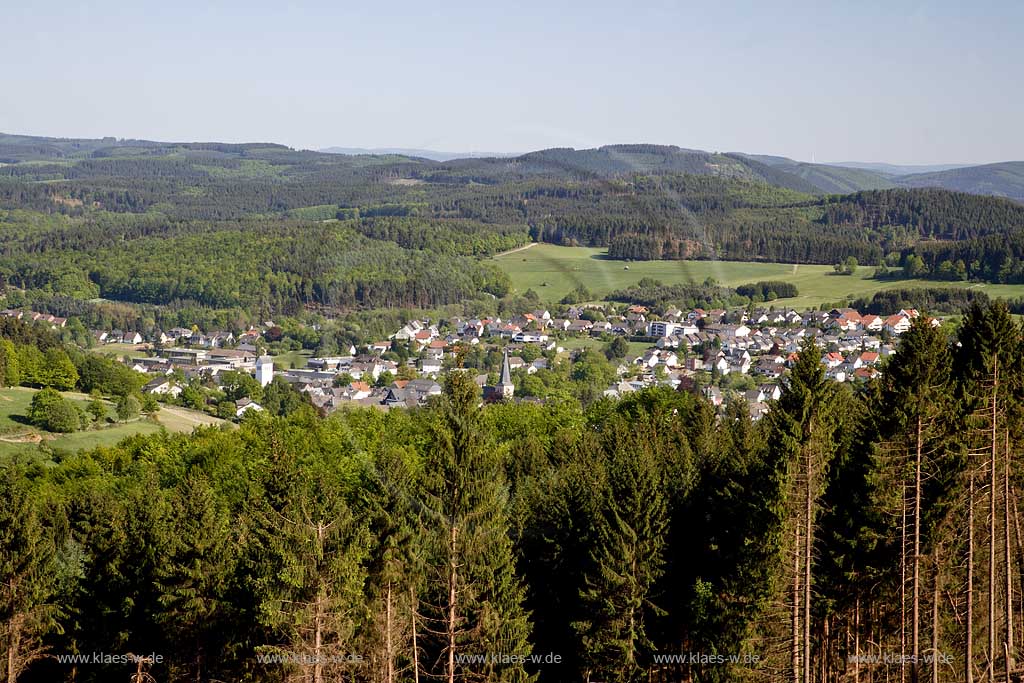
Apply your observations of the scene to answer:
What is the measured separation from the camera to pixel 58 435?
45.1m

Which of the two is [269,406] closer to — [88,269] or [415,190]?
[88,269]

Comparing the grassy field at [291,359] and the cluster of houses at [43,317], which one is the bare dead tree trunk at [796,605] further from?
the cluster of houses at [43,317]

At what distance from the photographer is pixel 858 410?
2214 centimetres

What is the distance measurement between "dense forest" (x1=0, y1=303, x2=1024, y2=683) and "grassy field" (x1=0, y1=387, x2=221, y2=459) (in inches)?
936

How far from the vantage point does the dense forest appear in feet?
49.6

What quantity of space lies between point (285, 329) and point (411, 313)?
9.99 m

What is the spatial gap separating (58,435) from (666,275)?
52.4m

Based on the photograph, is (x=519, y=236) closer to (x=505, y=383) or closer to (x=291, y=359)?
(x=291, y=359)

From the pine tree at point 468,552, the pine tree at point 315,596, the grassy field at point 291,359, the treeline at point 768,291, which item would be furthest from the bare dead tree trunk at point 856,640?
the treeline at point 768,291

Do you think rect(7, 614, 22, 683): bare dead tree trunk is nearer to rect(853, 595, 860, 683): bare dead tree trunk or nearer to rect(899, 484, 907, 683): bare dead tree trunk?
rect(853, 595, 860, 683): bare dead tree trunk

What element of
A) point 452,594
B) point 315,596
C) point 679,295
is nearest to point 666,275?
point 679,295

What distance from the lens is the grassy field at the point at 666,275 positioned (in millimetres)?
83438

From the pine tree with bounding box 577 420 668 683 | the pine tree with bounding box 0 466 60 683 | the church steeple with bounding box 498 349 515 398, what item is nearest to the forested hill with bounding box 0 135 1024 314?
the church steeple with bounding box 498 349 515 398

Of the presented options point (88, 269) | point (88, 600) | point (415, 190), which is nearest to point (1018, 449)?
point (88, 600)
